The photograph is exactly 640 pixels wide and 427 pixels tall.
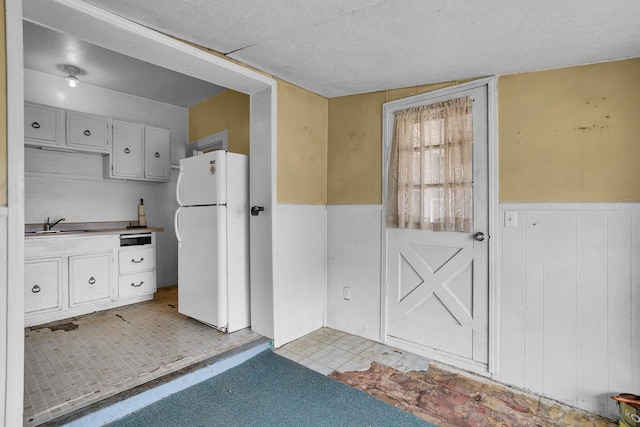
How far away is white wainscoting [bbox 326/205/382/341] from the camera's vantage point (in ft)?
9.98

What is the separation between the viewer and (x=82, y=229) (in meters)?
3.84

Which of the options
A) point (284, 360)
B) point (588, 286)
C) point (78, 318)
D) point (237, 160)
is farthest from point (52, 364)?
point (588, 286)

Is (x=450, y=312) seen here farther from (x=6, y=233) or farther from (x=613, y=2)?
(x=6, y=233)

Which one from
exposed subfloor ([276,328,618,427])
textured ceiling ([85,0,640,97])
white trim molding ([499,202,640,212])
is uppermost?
textured ceiling ([85,0,640,97])

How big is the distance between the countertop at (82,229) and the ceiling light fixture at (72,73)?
1.59 m

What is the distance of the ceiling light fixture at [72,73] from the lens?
342 cm

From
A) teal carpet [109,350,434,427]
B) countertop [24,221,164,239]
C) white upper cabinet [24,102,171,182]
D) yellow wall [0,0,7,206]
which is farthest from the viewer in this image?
white upper cabinet [24,102,171,182]

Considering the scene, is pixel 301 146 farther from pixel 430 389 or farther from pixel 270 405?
pixel 430 389

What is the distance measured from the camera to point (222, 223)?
286 cm

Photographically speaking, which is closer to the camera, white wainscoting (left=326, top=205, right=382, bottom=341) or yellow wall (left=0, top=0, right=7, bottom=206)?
yellow wall (left=0, top=0, right=7, bottom=206)

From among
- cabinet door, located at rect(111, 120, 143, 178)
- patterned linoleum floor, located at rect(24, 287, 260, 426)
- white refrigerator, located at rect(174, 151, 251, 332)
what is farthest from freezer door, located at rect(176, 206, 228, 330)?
cabinet door, located at rect(111, 120, 143, 178)

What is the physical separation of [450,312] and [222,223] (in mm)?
2074

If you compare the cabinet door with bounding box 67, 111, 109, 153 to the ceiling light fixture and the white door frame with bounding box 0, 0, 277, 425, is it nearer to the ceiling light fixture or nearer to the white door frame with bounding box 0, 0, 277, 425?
the ceiling light fixture

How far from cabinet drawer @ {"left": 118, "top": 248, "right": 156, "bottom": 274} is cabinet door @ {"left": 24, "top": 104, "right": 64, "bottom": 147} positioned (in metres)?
1.37
